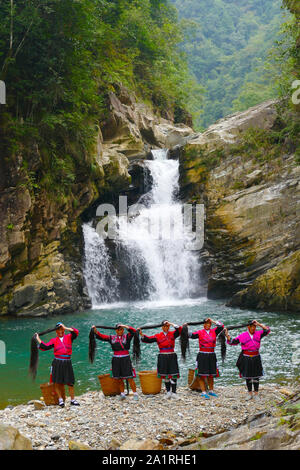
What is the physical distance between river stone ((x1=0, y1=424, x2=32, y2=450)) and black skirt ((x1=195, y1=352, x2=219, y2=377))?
406cm

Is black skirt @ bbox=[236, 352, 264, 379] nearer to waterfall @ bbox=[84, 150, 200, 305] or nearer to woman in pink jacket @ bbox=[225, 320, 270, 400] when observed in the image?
woman in pink jacket @ bbox=[225, 320, 270, 400]

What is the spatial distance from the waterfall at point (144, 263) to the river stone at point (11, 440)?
57.1ft

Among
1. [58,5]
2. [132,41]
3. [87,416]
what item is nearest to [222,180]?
[58,5]

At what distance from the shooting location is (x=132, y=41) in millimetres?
34094

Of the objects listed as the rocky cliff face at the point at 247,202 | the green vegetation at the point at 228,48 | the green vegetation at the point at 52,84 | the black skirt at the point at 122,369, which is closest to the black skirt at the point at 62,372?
the black skirt at the point at 122,369

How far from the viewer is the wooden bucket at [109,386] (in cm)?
807

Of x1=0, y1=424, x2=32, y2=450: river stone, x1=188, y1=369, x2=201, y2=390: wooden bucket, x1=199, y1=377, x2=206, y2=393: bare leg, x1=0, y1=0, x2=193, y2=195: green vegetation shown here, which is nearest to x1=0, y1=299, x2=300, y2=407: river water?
x1=188, y1=369, x2=201, y2=390: wooden bucket

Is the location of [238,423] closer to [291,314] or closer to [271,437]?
[271,437]

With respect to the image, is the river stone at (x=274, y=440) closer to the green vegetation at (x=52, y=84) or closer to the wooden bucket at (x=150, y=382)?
the wooden bucket at (x=150, y=382)

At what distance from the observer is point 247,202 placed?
893 inches

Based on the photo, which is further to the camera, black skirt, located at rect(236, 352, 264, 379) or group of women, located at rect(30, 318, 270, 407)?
black skirt, located at rect(236, 352, 264, 379)

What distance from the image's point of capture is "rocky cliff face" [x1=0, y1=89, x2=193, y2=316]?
18625 mm

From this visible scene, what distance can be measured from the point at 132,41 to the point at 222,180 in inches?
684

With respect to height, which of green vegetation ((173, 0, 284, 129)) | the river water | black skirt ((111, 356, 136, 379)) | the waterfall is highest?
green vegetation ((173, 0, 284, 129))
